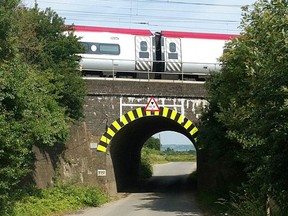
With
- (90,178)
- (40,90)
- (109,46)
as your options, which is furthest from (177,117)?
(40,90)

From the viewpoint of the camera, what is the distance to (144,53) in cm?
2473

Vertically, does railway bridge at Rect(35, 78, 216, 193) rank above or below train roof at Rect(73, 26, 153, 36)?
below

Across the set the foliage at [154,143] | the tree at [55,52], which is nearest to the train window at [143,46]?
the tree at [55,52]

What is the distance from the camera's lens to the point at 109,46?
2469cm

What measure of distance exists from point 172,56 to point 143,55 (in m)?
1.64

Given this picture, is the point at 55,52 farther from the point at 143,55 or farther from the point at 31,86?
the point at 143,55

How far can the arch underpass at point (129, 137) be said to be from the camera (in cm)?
2056

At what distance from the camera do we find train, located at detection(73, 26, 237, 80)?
80.4 ft

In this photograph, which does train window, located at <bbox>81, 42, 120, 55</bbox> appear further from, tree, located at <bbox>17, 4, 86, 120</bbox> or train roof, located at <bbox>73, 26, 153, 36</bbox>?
tree, located at <bbox>17, 4, 86, 120</bbox>

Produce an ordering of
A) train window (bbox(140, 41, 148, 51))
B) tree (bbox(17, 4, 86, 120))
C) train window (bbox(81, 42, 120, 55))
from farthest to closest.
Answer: train window (bbox(140, 41, 148, 51)) → train window (bbox(81, 42, 120, 55)) → tree (bbox(17, 4, 86, 120))

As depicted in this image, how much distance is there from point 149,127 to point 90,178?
9594 millimetres

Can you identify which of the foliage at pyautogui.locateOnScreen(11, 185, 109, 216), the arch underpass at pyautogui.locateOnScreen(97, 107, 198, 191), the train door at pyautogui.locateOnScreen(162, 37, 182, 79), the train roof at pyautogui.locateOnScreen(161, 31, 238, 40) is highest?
the train roof at pyautogui.locateOnScreen(161, 31, 238, 40)

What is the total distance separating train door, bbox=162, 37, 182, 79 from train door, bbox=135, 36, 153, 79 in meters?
0.83

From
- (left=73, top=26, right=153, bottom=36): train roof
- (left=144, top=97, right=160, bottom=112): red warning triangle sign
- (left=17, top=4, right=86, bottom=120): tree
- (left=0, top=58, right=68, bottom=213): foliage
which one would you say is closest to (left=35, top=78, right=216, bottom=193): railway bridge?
(left=144, top=97, right=160, bottom=112): red warning triangle sign
